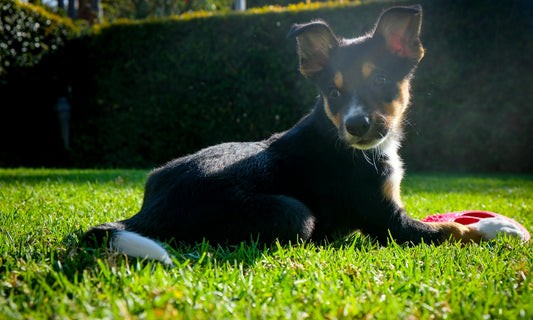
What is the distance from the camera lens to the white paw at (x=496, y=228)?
342 centimetres

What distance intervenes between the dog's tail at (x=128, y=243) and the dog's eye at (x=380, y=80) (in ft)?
7.01

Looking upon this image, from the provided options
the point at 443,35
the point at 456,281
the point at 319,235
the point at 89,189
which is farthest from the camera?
the point at 443,35

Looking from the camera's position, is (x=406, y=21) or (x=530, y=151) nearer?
(x=406, y=21)

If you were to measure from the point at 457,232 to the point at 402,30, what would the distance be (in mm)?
1786

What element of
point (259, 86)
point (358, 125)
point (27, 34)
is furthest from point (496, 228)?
point (27, 34)

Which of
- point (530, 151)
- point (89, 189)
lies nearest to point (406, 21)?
point (89, 189)

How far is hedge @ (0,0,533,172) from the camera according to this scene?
378 inches

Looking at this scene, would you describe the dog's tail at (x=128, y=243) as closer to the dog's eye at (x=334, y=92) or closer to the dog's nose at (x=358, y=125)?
the dog's nose at (x=358, y=125)

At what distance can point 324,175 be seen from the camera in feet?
10.9

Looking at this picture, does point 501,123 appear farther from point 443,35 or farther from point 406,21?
point 406,21

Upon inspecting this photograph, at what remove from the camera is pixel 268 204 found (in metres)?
2.89

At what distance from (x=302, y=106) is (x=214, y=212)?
7673 mm

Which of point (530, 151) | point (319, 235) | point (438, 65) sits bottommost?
point (530, 151)

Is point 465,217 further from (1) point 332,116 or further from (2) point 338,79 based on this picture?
(2) point 338,79
